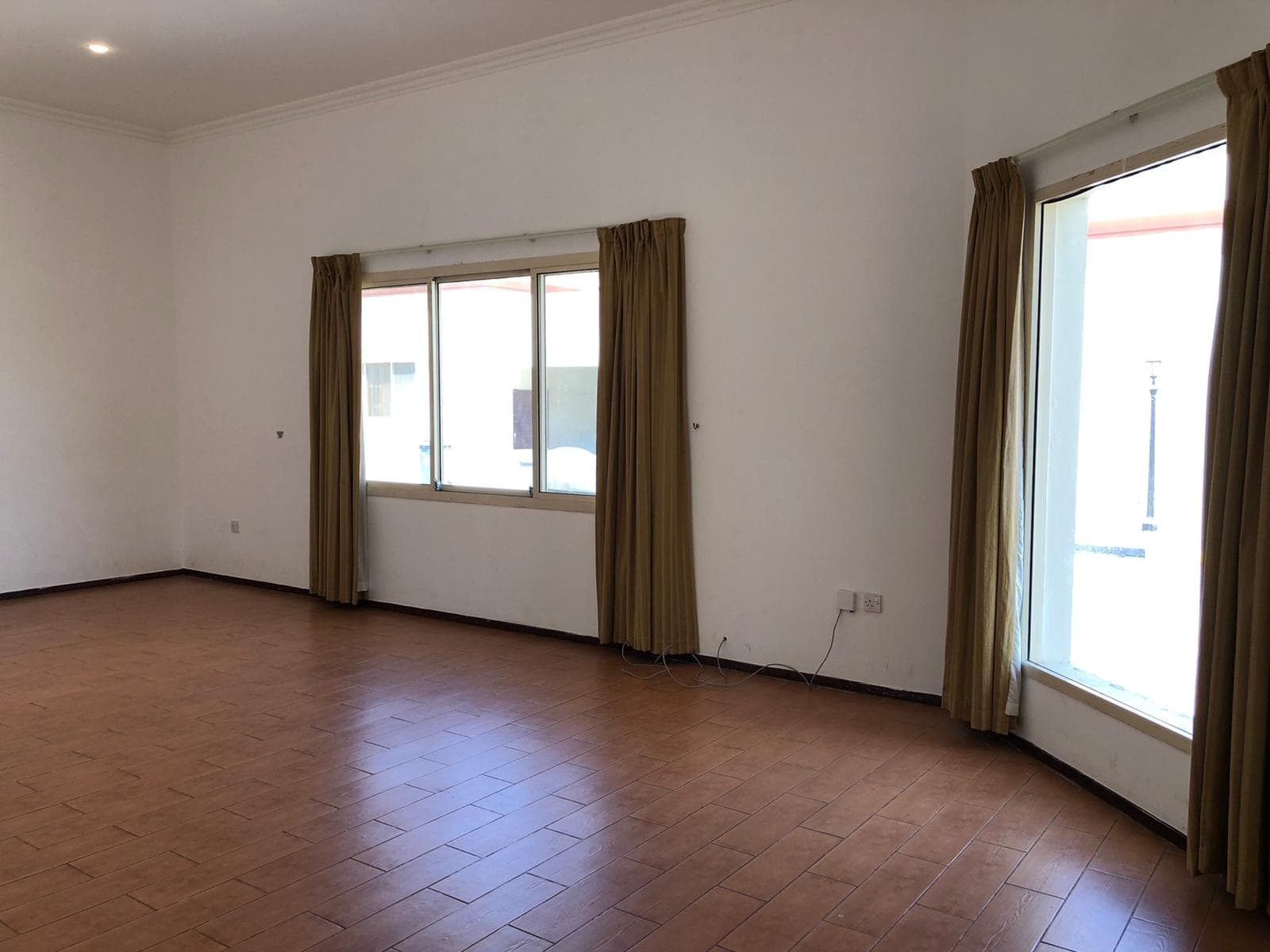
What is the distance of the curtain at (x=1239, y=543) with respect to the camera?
2605mm

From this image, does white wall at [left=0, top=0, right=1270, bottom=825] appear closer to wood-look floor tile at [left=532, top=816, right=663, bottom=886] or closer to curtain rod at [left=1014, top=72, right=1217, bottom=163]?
curtain rod at [left=1014, top=72, right=1217, bottom=163]

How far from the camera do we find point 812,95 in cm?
479

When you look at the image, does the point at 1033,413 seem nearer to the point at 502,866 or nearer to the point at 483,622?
the point at 502,866

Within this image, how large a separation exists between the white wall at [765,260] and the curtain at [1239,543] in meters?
1.72

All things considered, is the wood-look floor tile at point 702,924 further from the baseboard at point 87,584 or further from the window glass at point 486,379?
the baseboard at point 87,584

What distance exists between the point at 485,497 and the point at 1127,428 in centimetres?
369

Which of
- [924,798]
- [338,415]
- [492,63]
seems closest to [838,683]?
[924,798]

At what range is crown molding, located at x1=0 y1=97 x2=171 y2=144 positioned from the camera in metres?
6.89

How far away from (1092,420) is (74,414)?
6.77 metres

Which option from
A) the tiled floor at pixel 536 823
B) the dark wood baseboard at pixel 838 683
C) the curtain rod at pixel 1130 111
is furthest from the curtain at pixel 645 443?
the curtain rod at pixel 1130 111

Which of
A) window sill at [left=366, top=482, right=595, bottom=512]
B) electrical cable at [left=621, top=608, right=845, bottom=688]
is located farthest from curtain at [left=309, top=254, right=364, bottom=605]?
electrical cable at [left=621, top=608, right=845, bottom=688]

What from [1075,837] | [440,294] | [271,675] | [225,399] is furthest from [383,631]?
[1075,837]

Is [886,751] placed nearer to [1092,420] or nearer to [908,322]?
[1092,420]

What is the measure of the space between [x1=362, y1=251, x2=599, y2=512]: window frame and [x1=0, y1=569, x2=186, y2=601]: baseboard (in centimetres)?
234
